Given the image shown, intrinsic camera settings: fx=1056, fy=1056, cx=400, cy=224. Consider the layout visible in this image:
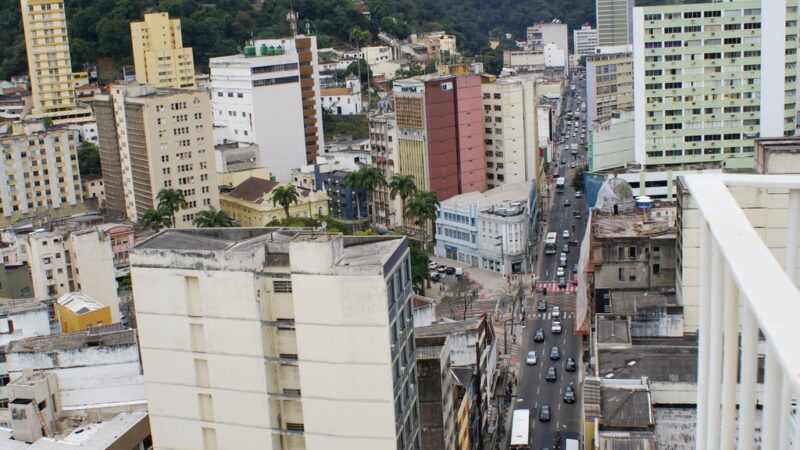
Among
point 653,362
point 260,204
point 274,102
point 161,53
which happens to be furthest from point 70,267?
point 161,53

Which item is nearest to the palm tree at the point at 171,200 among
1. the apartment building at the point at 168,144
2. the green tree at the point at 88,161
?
the apartment building at the point at 168,144

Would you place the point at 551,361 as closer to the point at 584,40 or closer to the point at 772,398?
the point at 772,398

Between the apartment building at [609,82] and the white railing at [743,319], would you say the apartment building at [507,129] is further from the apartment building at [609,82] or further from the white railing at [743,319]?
the white railing at [743,319]

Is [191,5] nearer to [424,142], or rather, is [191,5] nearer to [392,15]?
[392,15]

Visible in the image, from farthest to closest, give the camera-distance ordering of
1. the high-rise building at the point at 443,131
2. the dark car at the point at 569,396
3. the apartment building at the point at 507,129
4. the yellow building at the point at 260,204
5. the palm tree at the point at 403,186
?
the apartment building at the point at 507,129 < the yellow building at the point at 260,204 < the high-rise building at the point at 443,131 < the palm tree at the point at 403,186 < the dark car at the point at 569,396

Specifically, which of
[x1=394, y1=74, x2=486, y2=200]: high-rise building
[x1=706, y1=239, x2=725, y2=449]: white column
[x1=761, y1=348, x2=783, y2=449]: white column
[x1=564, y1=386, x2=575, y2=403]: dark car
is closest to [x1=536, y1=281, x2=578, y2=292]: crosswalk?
[x1=394, y1=74, x2=486, y2=200]: high-rise building

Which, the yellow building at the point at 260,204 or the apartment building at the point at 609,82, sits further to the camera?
the apartment building at the point at 609,82

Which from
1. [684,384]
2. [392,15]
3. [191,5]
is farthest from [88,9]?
[684,384]

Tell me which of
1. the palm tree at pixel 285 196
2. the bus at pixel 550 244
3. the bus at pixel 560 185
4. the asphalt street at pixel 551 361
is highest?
the palm tree at pixel 285 196
